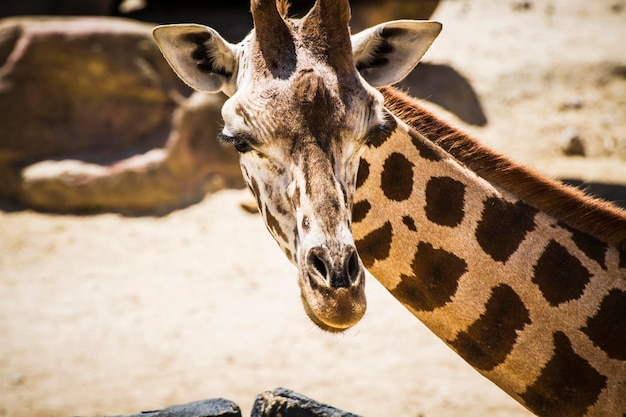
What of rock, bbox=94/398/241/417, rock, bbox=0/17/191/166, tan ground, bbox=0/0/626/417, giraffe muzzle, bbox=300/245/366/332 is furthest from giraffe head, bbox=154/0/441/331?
rock, bbox=0/17/191/166

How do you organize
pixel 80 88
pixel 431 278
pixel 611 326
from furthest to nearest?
pixel 80 88
pixel 431 278
pixel 611 326

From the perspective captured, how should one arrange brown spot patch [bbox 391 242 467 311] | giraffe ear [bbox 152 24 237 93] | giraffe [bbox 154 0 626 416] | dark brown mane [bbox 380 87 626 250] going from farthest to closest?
1. brown spot patch [bbox 391 242 467 311]
2. dark brown mane [bbox 380 87 626 250]
3. giraffe ear [bbox 152 24 237 93]
4. giraffe [bbox 154 0 626 416]

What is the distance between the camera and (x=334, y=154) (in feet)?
7.72

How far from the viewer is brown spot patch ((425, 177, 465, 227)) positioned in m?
2.95

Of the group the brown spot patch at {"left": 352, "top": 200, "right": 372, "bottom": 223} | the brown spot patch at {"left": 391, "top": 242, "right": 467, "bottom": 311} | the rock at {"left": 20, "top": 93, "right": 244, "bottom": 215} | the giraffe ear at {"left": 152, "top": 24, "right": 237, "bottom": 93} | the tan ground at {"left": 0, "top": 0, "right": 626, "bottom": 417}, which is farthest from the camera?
the rock at {"left": 20, "top": 93, "right": 244, "bottom": 215}

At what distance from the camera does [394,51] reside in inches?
113

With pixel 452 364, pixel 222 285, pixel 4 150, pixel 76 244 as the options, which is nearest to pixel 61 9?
pixel 4 150

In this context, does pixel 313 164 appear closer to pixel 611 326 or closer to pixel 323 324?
pixel 323 324

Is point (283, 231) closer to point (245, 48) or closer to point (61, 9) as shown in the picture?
point (245, 48)

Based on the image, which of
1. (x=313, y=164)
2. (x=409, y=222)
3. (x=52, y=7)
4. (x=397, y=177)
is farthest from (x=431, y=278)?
(x=52, y=7)

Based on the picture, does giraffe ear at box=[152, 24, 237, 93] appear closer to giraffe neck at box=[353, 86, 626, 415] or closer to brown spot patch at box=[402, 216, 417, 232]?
giraffe neck at box=[353, 86, 626, 415]

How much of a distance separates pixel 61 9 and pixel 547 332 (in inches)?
407

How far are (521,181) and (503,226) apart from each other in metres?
0.24

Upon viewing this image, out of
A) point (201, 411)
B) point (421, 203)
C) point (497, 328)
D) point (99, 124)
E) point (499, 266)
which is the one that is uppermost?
point (421, 203)
